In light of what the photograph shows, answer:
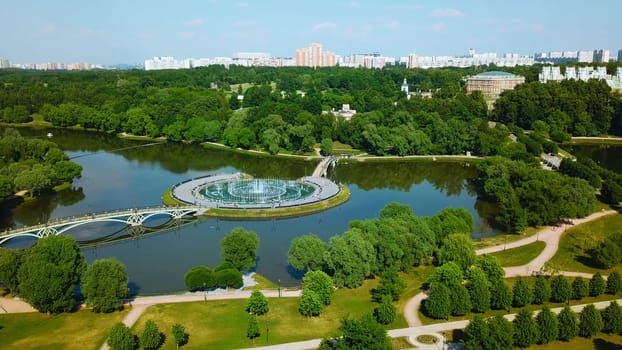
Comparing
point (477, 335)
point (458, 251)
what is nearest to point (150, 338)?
point (477, 335)

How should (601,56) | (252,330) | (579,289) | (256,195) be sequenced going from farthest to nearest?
(601,56)
(256,195)
(579,289)
(252,330)

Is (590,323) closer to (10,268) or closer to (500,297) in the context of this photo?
(500,297)

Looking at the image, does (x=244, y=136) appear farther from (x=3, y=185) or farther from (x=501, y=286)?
(x=501, y=286)

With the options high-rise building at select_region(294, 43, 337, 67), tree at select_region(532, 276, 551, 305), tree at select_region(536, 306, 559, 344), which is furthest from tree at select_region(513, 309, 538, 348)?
high-rise building at select_region(294, 43, 337, 67)

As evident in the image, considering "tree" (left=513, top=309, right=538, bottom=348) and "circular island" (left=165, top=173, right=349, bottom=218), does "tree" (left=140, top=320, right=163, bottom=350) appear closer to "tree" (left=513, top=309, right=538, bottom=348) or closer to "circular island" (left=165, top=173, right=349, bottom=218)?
"tree" (left=513, top=309, right=538, bottom=348)

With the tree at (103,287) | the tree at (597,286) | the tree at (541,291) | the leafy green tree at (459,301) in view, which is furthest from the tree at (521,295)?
the tree at (103,287)

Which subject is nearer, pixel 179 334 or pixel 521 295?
pixel 179 334

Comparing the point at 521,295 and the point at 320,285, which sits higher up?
the point at 320,285
